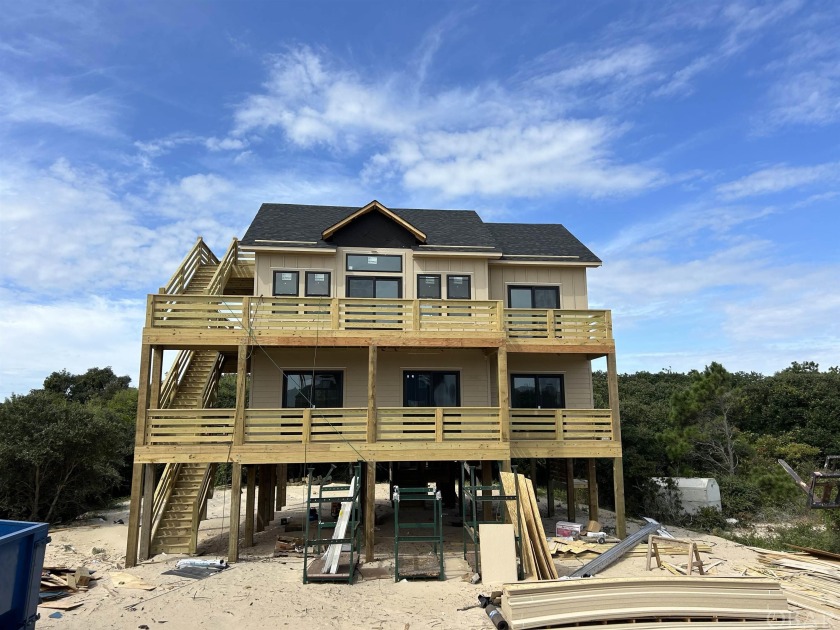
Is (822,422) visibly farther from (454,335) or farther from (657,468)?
(454,335)

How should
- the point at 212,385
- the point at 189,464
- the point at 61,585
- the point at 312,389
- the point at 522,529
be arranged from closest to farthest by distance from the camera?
the point at 61,585 → the point at 522,529 → the point at 189,464 → the point at 312,389 → the point at 212,385

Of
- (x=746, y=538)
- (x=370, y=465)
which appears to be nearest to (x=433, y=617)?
(x=370, y=465)

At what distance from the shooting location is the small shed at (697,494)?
73.1 feet

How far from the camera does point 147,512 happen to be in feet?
48.7

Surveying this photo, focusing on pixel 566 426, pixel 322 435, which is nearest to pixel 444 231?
pixel 566 426

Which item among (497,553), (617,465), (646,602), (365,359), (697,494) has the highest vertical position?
(365,359)

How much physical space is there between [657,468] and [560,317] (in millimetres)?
11360

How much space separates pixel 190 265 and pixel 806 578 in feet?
63.5

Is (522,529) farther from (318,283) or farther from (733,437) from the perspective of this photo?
(733,437)

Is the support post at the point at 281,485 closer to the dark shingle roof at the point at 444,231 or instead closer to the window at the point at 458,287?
the dark shingle roof at the point at 444,231

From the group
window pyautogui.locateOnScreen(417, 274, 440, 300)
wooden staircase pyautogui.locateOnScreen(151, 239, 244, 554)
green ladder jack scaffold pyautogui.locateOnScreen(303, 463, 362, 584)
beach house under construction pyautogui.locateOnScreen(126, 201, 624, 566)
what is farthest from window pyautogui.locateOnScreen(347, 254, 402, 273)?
green ladder jack scaffold pyautogui.locateOnScreen(303, 463, 362, 584)

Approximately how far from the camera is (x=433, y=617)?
10617 millimetres

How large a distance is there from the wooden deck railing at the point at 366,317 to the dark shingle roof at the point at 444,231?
2.90 m

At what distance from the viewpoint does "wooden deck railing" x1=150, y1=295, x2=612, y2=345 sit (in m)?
15.6
